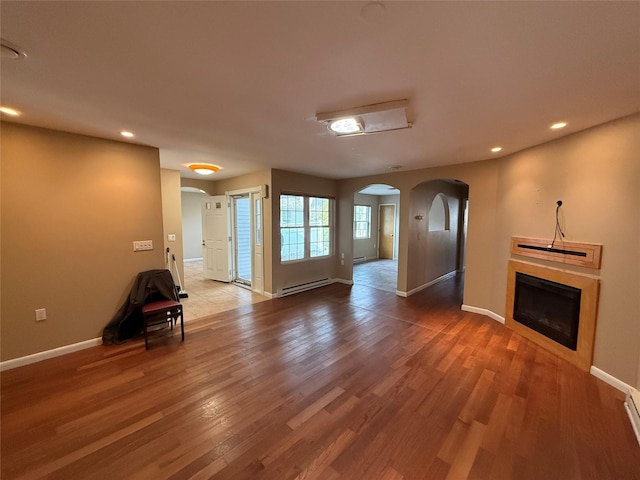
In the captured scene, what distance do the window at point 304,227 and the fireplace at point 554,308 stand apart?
3577 mm

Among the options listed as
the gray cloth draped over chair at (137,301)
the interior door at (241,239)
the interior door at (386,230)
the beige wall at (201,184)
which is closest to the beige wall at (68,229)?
the gray cloth draped over chair at (137,301)

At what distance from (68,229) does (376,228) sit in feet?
27.7

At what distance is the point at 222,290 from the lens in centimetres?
545

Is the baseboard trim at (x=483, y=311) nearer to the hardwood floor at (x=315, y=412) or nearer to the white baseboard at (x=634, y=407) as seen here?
the hardwood floor at (x=315, y=412)

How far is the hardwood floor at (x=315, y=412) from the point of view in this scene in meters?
1.59

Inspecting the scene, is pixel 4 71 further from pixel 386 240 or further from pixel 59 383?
pixel 386 240

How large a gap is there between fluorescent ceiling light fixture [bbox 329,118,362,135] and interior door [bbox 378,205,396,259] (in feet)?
24.0

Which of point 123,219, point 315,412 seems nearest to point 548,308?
point 315,412

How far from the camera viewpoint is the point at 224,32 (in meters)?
1.28

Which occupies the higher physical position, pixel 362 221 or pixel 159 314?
pixel 362 221

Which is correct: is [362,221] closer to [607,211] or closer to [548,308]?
[548,308]

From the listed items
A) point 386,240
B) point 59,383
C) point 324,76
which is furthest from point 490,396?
point 386,240

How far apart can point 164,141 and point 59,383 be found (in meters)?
2.71

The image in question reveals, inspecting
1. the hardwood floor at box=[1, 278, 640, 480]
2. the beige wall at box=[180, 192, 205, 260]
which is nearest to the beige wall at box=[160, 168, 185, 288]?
the hardwood floor at box=[1, 278, 640, 480]
